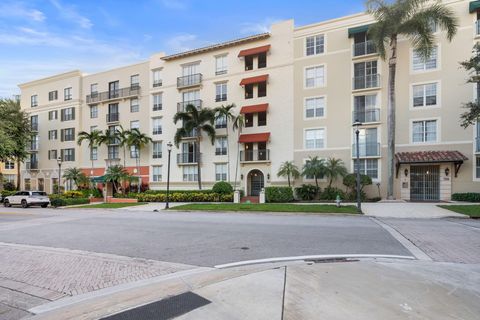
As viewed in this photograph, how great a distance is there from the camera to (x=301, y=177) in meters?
27.4

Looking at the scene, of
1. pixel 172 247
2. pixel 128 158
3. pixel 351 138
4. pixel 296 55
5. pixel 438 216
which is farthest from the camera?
pixel 128 158

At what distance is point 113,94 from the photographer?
3816cm

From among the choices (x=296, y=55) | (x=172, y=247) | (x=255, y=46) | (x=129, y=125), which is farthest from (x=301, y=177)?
(x=129, y=125)

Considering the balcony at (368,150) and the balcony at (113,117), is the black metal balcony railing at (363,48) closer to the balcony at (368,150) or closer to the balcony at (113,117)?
the balcony at (368,150)

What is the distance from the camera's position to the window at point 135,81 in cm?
3666

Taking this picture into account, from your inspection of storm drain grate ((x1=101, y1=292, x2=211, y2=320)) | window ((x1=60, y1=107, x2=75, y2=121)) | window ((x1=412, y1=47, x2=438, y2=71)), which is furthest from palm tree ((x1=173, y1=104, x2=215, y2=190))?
storm drain grate ((x1=101, y1=292, x2=211, y2=320))

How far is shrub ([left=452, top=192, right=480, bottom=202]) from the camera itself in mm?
21334

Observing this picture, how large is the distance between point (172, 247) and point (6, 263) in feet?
13.2

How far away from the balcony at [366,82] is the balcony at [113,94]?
25.1 meters

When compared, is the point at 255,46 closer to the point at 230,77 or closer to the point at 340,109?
the point at 230,77

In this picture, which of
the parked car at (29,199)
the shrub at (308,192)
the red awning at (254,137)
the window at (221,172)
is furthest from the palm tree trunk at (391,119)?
the parked car at (29,199)

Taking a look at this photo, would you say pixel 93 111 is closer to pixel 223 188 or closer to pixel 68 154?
pixel 68 154

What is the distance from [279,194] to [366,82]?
40.7 ft

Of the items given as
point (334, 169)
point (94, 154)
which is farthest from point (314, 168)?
point (94, 154)
